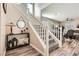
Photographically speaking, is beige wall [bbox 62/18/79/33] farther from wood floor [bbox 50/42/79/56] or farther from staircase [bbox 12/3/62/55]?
wood floor [bbox 50/42/79/56]

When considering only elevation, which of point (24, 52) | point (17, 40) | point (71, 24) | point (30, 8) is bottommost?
point (24, 52)

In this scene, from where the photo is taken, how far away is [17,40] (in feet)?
7.19

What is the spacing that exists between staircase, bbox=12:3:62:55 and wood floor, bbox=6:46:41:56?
0.08 metres

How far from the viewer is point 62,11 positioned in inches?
86.8

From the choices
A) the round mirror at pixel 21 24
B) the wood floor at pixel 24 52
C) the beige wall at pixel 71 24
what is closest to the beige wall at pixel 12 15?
the round mirror at pixel 21 24

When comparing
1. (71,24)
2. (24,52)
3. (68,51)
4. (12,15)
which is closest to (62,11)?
(71,24)

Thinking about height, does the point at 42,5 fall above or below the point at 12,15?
above

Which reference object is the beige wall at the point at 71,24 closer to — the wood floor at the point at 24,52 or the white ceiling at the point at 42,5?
the white ceiling at the point at 42,5

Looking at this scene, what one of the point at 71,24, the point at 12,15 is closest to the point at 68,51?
the point at 71,24

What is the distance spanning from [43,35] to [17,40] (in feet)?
1.37

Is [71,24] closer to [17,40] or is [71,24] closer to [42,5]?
[42,5]

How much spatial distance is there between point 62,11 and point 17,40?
85cm

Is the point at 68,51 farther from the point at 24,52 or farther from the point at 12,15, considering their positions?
the point at 12,15

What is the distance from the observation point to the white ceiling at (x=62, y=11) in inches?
86.2
